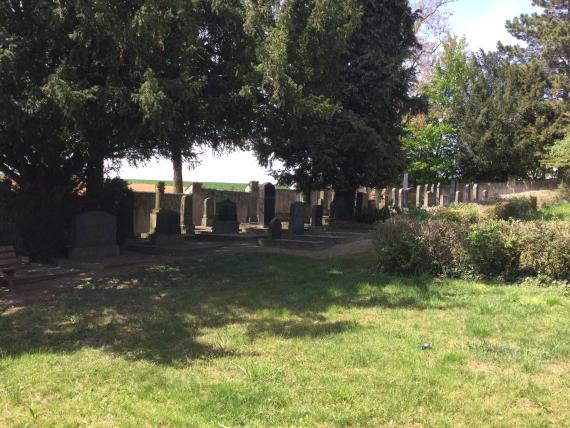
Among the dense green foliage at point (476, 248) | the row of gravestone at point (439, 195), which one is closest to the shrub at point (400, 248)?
the dense green foliage at point (476, 248)

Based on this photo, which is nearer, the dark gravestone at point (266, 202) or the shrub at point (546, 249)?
the shrub at point (546, 249)

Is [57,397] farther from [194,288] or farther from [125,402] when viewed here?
[194,288]

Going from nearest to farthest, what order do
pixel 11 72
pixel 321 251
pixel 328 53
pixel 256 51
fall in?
pixel 11 72 < pixel 256 51 < pixel 328 53 < pixel 321 251

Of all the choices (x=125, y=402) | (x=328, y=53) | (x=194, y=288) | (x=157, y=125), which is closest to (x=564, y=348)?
(x=125, y=402)

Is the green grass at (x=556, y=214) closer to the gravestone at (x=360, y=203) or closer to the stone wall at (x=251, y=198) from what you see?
the gravestone at (x=360, y=203)

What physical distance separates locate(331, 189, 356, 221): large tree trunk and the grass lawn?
12369 mm

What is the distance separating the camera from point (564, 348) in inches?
222

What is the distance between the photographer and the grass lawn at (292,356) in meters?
4.19

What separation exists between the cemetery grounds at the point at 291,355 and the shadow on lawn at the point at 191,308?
0.03 metres

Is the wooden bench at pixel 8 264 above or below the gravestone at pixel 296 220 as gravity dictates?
below

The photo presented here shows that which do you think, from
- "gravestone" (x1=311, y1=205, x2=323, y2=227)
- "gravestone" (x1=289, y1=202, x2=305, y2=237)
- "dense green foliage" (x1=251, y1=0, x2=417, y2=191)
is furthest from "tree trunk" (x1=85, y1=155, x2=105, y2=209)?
"gravestone" (x1=311, y1=205, x2=323, y2=227)

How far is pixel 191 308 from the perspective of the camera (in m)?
7.99

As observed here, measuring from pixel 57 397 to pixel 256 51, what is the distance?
25.0 ft

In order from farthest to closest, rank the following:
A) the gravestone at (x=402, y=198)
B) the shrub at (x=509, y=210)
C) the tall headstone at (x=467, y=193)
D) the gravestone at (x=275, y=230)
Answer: the tall headstone at (x=467, y=193)
the gravestone at (x=402, y=198)
the gravestone at (x=275, y=230)
the shrub at (x=509, y=210)
